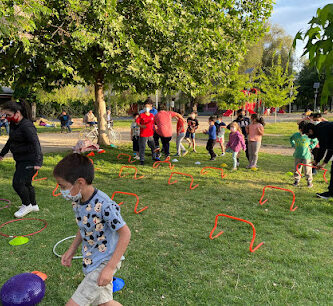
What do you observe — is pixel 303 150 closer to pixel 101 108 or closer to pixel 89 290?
pixel 89 290

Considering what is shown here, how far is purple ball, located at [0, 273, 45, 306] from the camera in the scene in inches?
112

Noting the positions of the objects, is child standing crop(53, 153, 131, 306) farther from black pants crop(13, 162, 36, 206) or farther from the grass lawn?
black pants crop(13, 162, 36, 206)

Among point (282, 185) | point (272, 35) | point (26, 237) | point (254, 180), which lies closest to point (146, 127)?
point (254, 180)

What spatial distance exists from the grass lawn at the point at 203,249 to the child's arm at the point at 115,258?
45.8 inches

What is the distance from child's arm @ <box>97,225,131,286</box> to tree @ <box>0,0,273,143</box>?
736 centimetres

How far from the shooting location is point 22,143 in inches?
200

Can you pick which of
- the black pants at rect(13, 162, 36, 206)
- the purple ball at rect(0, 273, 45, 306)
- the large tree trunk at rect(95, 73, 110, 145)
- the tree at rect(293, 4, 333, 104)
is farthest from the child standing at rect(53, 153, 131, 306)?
the large tree trunk at rect(95, 73, 110, 145)

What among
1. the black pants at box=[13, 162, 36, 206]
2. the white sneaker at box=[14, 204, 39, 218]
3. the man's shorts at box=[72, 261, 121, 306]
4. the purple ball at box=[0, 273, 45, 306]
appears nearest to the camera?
the man's shorts at box=[72, 261, 121, 306]

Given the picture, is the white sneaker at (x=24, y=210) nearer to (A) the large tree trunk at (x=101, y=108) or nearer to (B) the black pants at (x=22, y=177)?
(B) the black pants at (x=22, y=177)

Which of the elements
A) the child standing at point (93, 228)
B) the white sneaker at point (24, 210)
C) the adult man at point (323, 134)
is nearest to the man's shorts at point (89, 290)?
the child standing at point (93, 228)

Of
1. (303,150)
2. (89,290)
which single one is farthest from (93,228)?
(303,150)

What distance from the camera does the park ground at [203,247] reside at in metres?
3.27

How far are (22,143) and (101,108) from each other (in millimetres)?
8004

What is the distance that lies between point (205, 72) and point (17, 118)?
25.8 ft
